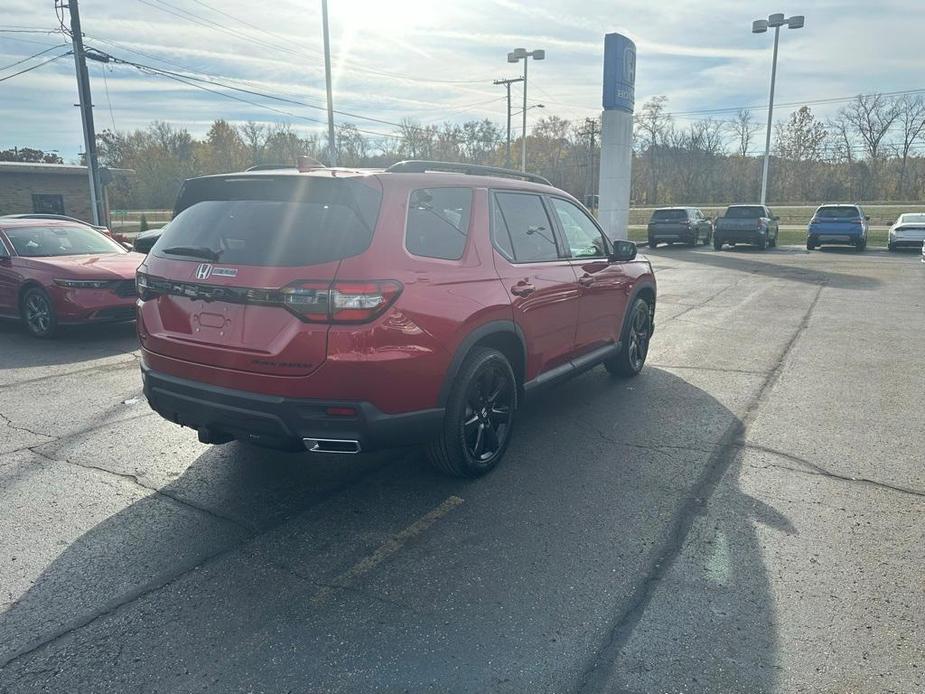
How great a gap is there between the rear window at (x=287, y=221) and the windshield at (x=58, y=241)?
21.7 ft

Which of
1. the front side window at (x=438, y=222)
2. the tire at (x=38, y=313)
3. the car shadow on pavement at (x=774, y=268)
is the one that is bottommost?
the car shadow on pavement at (x=774, y=268)

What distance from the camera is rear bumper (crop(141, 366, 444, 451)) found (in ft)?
10.7

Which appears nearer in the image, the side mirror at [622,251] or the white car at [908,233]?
the side mirror at [622,251]

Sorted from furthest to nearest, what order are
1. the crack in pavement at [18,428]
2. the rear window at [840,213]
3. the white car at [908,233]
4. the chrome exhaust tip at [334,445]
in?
1. the rear window at [840,213]
2. the white car at [908,233]
3. the crack in pavement at [18,428]
4. the chrome exhaust tip at [334,445]

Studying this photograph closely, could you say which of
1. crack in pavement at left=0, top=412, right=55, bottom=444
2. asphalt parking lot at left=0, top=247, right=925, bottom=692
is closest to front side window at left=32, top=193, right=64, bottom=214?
asphalt parking lot at left=0, top=247, right=925, bottom=692

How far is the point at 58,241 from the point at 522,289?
25.7ft

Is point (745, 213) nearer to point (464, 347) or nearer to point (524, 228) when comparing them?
point (524, 228)

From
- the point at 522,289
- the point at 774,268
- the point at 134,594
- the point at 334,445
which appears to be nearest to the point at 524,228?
the point at 522,289

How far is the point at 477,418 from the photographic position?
161 inches

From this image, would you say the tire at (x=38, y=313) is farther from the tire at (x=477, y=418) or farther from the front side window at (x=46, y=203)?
the front side window at (x=46, y=203)

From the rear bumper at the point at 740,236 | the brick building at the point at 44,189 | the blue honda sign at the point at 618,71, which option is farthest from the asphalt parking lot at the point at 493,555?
the brick building at the point at 44,189

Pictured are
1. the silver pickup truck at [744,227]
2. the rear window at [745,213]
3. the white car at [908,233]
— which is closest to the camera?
the white car at [908,233]

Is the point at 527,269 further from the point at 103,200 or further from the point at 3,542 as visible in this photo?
the point at 103,200

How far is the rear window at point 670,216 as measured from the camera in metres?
26.8
